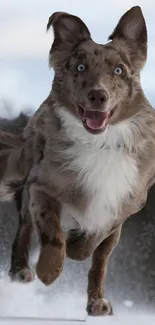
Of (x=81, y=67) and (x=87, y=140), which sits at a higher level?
(x=81, y=67)

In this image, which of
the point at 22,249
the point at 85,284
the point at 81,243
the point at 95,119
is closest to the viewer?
the point at 95,119

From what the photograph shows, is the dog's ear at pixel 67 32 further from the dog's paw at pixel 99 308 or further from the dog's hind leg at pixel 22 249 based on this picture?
the dog's paw at pixel 99 308

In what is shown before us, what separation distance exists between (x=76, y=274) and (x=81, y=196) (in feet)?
9.50

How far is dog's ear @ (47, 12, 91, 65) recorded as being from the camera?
6.80m

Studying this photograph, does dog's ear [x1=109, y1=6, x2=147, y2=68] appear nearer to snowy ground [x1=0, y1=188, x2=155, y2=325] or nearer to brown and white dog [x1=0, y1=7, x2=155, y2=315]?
brown and white dog [x1=0, y1=7, x2=155, y2=315]

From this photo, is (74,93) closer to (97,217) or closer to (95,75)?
(95,75)

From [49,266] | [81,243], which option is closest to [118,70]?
[49,266]

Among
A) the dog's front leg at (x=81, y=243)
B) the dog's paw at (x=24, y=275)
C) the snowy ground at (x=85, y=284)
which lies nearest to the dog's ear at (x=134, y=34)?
the dog's front leg at (x=81, y=243)

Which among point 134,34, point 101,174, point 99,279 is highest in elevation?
point 134,34

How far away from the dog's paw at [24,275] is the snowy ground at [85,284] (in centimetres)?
32

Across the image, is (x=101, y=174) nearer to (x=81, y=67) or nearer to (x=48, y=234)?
(x=48, y=234)

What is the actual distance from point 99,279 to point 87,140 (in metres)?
1.52

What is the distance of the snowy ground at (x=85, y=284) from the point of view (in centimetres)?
832

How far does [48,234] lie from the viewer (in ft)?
21.5
